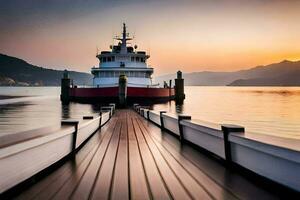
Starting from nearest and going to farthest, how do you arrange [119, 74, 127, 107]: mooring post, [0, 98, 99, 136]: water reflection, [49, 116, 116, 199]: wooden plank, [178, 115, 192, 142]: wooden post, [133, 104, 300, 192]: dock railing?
[133, 104, 300, 192]: dock railing
[49, 116, 116, 199]: wooden plank
[178, 115, 192, 142]: wooden post
[0, 98, 99, 136]: water reflection
[119, 74, 127, 107]: mooring post

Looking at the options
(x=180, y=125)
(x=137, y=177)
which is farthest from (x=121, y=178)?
(x=180, y=125)

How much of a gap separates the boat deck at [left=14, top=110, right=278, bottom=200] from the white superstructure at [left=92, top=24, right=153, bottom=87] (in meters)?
35.5

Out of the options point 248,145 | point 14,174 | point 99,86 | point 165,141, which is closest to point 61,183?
point 14,174

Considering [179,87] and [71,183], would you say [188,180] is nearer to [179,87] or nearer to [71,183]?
[71,183]

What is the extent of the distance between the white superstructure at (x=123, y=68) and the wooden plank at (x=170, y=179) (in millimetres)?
35692

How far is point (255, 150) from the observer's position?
516cm

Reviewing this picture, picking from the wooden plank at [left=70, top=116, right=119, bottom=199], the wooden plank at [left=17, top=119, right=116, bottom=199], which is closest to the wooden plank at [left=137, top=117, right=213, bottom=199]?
the wooden plank at [left=70, top=116, right=119, bottom=199]

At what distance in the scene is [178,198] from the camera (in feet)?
14.1

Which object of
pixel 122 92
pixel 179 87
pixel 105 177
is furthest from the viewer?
pixel 179 87

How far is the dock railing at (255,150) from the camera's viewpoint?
425cm

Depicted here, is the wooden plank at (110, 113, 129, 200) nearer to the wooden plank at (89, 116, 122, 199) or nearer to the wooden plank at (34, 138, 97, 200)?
the wooden plank at (89, 116, 122, 199)

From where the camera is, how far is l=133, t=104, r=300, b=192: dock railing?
425cm

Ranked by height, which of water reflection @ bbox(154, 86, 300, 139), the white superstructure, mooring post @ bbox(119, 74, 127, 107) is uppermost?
the white superstructure

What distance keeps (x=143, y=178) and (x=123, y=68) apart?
38.7 m
